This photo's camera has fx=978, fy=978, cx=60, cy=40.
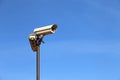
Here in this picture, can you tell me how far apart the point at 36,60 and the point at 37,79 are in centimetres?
73

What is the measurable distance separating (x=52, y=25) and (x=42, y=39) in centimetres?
62

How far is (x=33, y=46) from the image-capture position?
3189 cm

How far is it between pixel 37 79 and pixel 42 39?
1342 mm

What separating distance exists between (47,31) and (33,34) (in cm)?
51

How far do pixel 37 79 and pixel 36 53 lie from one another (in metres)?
0.98

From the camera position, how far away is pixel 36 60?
3189 centimetres

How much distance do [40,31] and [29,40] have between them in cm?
47

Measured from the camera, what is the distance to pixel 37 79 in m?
31.5

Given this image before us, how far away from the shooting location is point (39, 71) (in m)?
31.7

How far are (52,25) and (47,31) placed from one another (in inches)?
13.3

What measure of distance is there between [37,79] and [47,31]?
163 cm

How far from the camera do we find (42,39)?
31.8 meters

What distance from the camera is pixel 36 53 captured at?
32000mm

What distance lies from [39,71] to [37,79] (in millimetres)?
311
